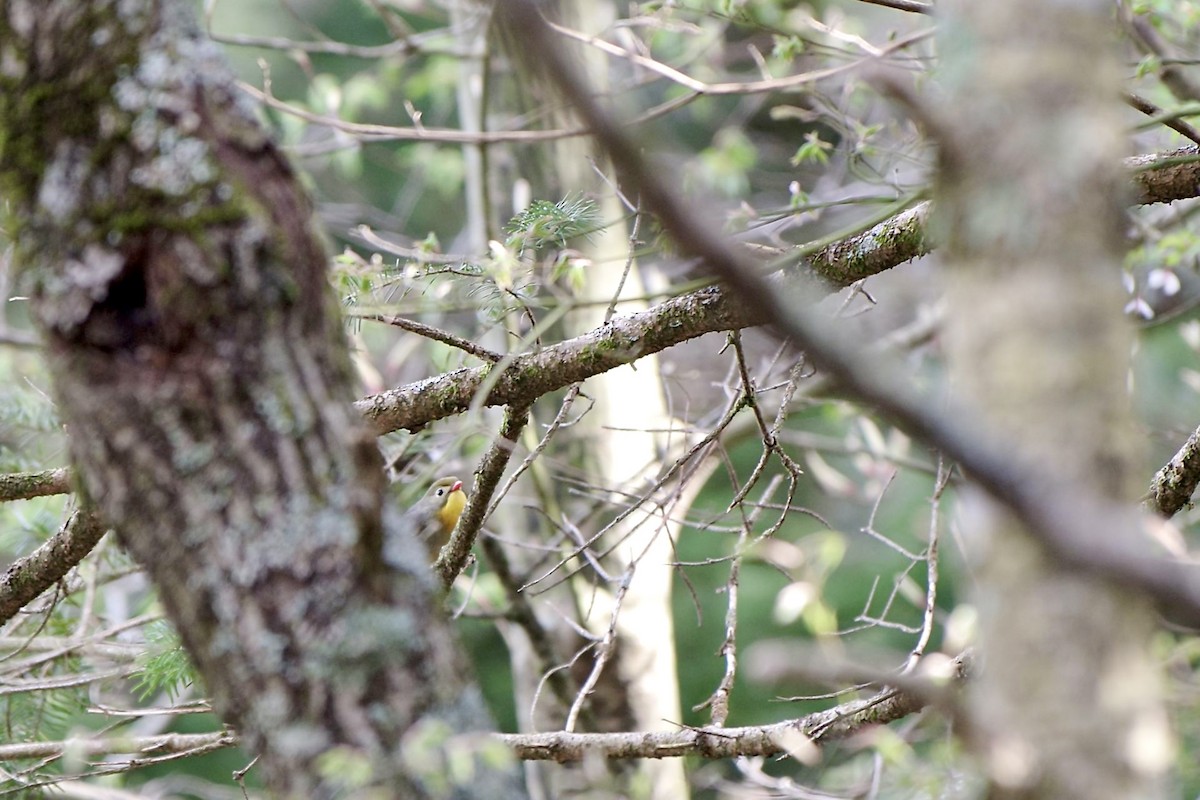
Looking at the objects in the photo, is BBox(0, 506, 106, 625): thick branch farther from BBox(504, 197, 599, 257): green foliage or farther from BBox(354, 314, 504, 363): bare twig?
BBox(504, 197, 599, 257): green foliage

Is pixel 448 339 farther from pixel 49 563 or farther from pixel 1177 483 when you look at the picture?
pixel 1177 483

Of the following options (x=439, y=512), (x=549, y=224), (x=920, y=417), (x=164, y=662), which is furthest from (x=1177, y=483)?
(x=439, y=512)

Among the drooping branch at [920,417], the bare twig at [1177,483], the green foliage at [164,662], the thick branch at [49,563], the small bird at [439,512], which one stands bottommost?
the small bird at [439,512]

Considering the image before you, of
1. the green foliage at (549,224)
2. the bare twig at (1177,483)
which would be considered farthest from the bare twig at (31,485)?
the bare twig at (1177,483)

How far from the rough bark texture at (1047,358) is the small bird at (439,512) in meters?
3.76

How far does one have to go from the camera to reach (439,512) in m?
4.71

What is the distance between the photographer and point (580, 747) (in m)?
2.39

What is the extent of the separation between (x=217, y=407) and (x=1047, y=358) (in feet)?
2.33

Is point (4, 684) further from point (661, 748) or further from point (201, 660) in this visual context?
point (201, 660)

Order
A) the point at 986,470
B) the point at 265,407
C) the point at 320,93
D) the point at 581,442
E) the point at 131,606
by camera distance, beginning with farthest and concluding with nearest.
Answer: the point at 131,606 < the point at 320,93 < the point at 581,442 < the point at 265,407 < the point at 986,470

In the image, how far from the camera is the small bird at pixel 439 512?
4.68 metres

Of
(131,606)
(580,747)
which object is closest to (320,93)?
(131,606)

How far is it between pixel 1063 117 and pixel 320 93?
470cm

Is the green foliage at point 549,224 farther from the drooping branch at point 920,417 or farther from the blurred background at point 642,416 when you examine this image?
the drooping branch at point 920,417
